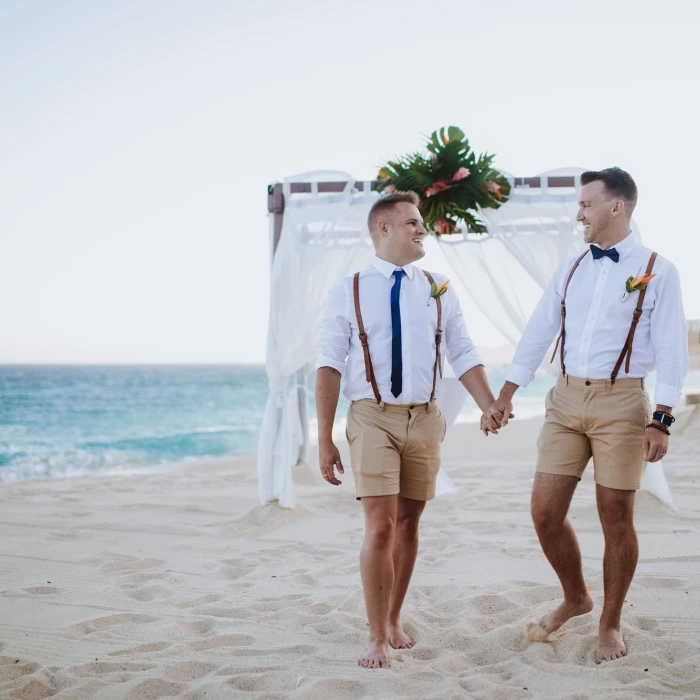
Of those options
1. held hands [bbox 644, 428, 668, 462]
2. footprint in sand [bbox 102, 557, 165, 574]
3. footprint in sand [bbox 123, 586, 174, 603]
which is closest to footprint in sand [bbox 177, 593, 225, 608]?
footprint in sand [bbox 123, 586, 174, 603]

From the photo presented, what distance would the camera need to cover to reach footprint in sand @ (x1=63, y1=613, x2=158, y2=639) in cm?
299

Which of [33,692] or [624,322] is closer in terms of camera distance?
[33,692]

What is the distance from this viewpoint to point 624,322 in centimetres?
263

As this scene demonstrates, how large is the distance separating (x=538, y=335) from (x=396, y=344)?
62 centimetres

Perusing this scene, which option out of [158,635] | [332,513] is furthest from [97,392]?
[158,635]

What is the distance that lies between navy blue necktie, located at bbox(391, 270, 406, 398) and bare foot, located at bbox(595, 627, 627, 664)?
1.14 meters

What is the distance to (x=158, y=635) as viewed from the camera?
295cm

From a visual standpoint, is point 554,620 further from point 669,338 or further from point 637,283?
point 637,283

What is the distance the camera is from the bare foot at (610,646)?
8.46 ft

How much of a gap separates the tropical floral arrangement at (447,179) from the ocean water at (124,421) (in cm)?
886

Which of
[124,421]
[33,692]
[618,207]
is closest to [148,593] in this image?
[33,692]

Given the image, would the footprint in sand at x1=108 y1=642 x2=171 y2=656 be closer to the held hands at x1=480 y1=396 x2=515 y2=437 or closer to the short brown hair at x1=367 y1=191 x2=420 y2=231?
the held hands at x1=480 y1=396 x2=515 y2=437

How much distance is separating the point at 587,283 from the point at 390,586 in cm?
132

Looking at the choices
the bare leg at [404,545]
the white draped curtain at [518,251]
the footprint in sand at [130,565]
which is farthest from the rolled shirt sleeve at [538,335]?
the white draped curtain at [518,251]
